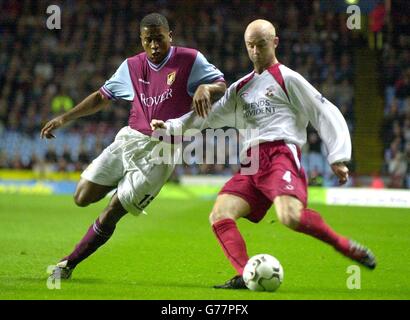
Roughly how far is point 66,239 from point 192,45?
1236 centimetres

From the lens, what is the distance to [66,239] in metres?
10.2

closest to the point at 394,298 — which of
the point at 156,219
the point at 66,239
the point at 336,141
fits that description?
the point at 336,141

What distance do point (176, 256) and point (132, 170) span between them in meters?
1.94

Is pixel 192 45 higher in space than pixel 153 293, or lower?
higher

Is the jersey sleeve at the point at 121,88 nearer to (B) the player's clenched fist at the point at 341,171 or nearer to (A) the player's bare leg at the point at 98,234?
(A) the player's bare leg at the point at 98,234

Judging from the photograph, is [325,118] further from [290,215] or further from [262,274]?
[262,274]

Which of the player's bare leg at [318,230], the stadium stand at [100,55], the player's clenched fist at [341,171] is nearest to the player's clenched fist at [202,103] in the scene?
the player's bare leg at [318,230]

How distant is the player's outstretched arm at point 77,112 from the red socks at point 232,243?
1.72m

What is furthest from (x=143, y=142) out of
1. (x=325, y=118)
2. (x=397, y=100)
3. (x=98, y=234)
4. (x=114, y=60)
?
(x=114, y=60)

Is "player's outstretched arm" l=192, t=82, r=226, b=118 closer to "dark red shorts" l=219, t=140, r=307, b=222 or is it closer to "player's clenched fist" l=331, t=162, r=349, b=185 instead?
"dark red shorts" l=219, t=140, r=307, b=222

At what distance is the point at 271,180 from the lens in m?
6.17

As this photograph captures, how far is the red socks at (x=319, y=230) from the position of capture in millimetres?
5887
